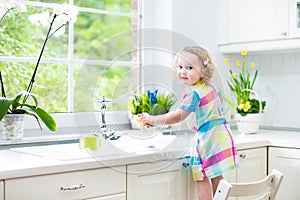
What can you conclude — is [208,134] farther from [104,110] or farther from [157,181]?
[104,110]

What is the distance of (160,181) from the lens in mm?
2107

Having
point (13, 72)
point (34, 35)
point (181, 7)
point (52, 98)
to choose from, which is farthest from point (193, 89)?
point (34, 35)

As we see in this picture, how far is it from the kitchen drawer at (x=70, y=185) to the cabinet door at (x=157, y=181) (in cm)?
6

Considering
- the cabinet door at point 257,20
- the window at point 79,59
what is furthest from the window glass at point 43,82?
the cabinet door at point 257,20

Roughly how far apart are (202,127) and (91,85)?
1.78 ft

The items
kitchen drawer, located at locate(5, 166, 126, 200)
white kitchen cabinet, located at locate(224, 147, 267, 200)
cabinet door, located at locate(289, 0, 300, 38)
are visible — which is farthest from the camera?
cabinet door, located at locate(289, 0, 300, 38)

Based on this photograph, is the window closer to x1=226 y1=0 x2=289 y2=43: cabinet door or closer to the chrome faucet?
the chrome faucet

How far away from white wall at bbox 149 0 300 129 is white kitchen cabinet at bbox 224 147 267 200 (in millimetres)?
632

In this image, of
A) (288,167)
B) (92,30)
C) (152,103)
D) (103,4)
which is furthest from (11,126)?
(103,4)

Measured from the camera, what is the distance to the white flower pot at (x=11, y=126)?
214 centimetres

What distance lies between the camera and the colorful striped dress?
2080 mm

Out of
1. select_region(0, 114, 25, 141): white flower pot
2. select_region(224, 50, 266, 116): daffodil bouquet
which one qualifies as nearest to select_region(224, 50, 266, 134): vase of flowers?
select_region(224, 50, 266, 116): daffodil bouquet

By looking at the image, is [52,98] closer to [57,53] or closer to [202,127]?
[57,53]

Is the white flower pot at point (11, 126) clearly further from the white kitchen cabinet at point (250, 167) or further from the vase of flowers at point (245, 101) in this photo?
the vase of flowers at point (245, 101)
